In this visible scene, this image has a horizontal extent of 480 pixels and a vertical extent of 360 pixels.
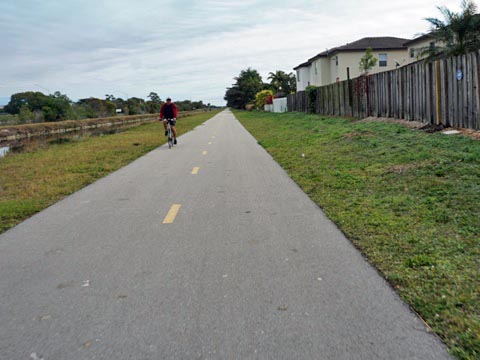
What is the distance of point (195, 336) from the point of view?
359 centimetres

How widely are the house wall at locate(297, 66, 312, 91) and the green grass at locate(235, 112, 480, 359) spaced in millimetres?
53427

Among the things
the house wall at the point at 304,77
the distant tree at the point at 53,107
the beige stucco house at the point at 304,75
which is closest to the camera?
the distant tree at the point at 53,107

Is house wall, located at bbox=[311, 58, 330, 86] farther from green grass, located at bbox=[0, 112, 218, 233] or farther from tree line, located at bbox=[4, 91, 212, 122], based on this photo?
green grass, located at bbox=[0, 112, 218, 233]

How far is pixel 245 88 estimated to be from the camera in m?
140

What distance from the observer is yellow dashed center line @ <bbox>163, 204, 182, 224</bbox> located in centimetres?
729

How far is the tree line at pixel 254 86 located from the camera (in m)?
103

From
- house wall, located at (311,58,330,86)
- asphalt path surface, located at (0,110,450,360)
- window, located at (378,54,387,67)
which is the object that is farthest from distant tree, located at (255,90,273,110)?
asphalt path surface, located at (0,110,450,360)

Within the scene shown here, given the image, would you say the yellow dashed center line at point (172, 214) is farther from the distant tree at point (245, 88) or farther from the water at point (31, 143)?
the distant tree at point (245, 88)

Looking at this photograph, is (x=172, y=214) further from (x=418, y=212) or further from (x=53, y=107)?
(x=53, y=107)

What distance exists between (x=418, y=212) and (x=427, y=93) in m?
9.86

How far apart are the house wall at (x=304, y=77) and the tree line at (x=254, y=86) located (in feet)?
91.7

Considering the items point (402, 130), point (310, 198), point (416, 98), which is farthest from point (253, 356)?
point (416, 98)

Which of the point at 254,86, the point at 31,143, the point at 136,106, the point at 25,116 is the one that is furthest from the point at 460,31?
the point at 254,86

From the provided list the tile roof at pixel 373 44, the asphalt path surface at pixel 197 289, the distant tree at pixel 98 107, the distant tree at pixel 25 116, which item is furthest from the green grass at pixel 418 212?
the distant tree at pixel 98 107
